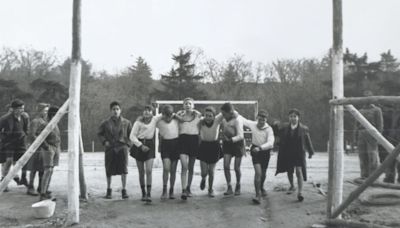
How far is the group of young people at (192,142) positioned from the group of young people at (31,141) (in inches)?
40.1

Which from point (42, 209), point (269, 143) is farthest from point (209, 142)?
point (42, 209)

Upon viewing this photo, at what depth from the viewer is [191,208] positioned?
→ 8.09m

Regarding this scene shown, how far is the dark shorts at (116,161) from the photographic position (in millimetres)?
8922

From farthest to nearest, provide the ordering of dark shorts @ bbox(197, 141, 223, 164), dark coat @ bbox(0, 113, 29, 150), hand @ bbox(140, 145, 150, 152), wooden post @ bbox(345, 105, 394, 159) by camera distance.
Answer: dark coat @ bbox(0, 113, 29, 150)
dark shorts @ bbox(197, 141, 223, 164)
hand @ bbox(140, 145, 150, 152)
wooden post @ bbox(345, 105, 394, 159)

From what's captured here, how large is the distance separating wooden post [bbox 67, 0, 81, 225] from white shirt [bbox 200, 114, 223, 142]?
2536mm

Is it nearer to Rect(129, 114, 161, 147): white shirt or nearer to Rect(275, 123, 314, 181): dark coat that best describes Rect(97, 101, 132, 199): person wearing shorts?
Rect(129, 114, 161, 147): white shirt

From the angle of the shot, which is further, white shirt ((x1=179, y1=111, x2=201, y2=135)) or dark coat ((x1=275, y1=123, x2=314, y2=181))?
white shirt ((x1=179, y1=111, x2=201, y2=135))

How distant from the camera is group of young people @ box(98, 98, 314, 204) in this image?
8.70 m

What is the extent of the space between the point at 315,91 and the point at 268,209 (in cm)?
2839

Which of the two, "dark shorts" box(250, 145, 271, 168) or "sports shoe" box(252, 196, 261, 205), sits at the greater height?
"dark shorts" box(250, 145, 271, 168)

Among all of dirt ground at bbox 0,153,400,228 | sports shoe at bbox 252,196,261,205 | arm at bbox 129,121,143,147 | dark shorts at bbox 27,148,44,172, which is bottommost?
dirt ground at bbox 0,153,400,228

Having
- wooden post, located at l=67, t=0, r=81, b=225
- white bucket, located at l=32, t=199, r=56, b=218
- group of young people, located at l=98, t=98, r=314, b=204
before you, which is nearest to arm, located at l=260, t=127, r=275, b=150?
group of young people, located at l=98, t=98, r=314, b=204

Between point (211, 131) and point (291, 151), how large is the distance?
156cm

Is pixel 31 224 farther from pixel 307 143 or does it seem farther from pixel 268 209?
pixel 307 143
